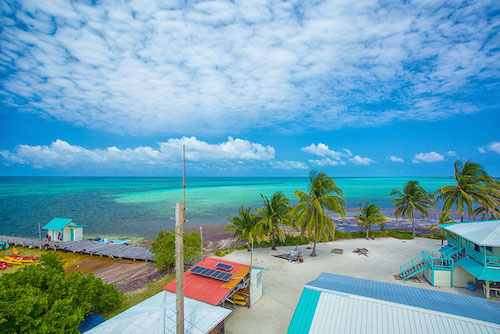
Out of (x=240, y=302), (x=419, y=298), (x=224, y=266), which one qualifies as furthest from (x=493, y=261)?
(x=224, y=266)

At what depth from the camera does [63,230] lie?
2683 centimetres

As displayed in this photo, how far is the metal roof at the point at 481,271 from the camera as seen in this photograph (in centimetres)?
1238

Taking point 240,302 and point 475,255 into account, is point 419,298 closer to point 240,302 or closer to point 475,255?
point 475,255

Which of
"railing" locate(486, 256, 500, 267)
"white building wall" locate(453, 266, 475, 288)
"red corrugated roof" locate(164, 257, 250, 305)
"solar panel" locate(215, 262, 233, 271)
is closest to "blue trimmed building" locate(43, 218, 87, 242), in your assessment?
"red corrugated roof" locate(164, 257, 250, 305)

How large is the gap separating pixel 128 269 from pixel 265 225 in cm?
1265

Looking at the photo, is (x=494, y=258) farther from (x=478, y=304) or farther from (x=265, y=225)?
(x=265, y=225)

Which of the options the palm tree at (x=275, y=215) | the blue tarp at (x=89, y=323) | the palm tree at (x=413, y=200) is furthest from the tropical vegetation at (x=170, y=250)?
the palm tree at (x=413, y=200)

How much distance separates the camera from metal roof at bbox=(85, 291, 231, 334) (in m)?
7.97

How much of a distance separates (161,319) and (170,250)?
9.39 m

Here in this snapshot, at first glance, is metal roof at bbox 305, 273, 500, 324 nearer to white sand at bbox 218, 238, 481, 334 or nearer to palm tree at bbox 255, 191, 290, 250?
white sand at bbox 218, 238, 481, 334

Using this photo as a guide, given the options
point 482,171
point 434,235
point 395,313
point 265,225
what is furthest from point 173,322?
point 434,235

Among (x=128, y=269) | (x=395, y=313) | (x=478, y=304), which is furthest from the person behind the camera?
(x=128, y=269)

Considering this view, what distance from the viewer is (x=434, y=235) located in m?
26.5

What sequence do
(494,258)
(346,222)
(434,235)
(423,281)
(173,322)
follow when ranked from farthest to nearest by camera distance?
(346,222) → (434,235) → (423,281) → (494,258) → (173,322)
